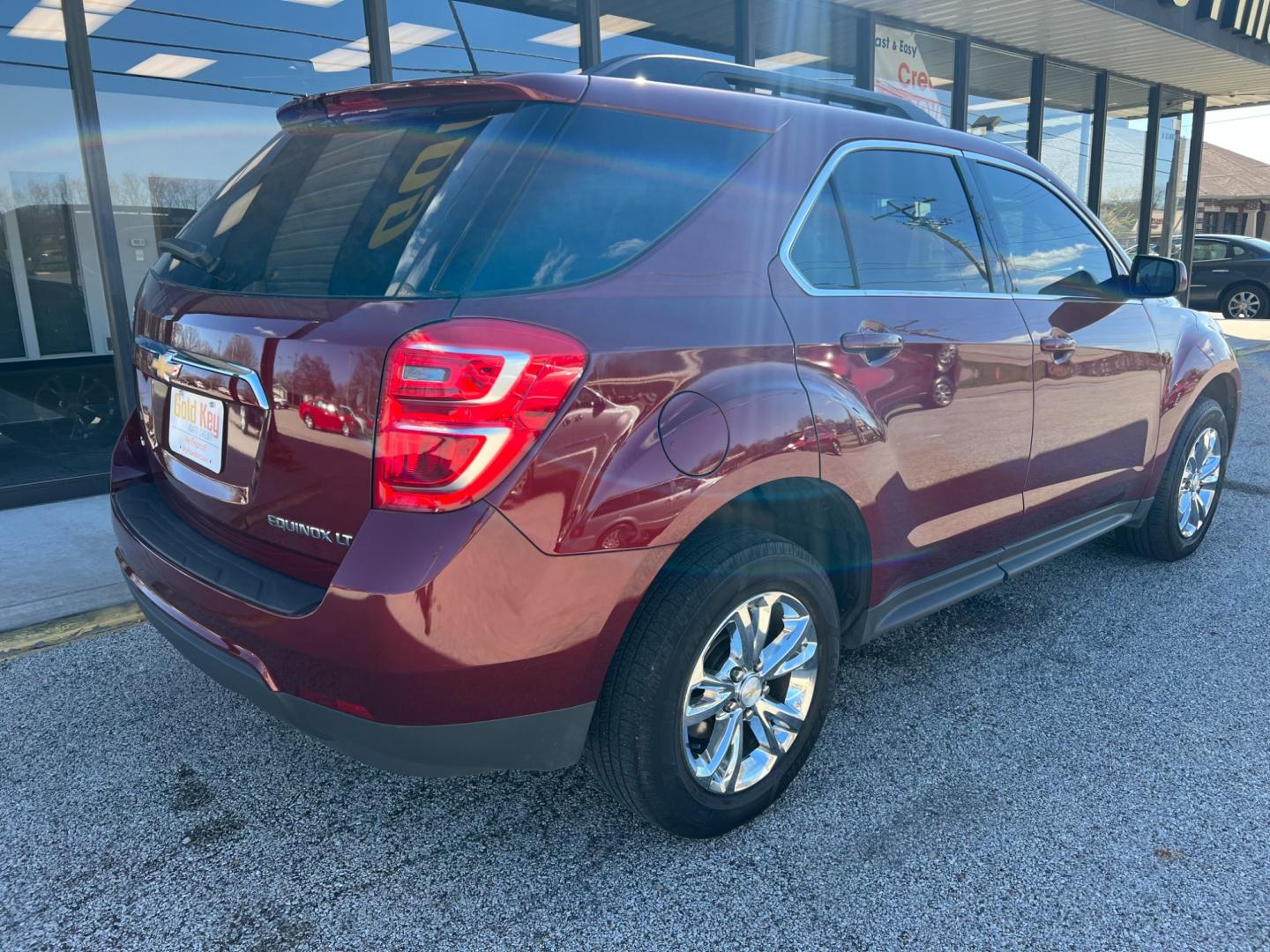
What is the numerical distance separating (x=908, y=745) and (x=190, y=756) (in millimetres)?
2015

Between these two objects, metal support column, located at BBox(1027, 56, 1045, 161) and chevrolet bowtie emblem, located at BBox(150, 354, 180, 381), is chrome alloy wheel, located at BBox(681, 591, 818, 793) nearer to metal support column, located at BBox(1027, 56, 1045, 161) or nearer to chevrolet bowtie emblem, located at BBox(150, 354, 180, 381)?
chevrolet bowtie emblem, located at BBox(150, 354, 180, 381)

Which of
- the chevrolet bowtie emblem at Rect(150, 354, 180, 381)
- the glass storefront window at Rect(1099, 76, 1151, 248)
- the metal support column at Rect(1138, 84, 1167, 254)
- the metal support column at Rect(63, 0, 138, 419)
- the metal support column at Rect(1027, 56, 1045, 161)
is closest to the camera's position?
the chevrolet bowtie emblem at Rect(150, 354, 180, 381)

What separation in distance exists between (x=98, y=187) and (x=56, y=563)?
232 centimetres

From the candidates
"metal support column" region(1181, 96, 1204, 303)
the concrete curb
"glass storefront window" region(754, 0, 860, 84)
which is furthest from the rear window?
"metal support column" region(1181, 96, 1204, 303)

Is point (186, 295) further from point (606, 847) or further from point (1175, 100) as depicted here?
point (1175, 100)

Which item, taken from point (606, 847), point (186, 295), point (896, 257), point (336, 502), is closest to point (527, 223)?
point (336, 502)

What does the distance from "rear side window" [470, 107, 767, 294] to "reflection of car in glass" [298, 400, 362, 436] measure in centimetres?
33

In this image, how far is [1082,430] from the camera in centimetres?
325

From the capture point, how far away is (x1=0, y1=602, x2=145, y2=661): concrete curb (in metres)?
3.31

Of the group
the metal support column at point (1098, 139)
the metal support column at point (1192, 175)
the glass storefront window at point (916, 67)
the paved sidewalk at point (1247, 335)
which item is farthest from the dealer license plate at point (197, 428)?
the metal support column at point (1192, 175)

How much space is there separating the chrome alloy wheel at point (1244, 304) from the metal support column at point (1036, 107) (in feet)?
24.6

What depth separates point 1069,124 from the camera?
41.5ft

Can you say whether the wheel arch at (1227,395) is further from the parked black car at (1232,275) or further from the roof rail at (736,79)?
the parked black car at (1232,275)

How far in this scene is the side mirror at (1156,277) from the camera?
137 inches
